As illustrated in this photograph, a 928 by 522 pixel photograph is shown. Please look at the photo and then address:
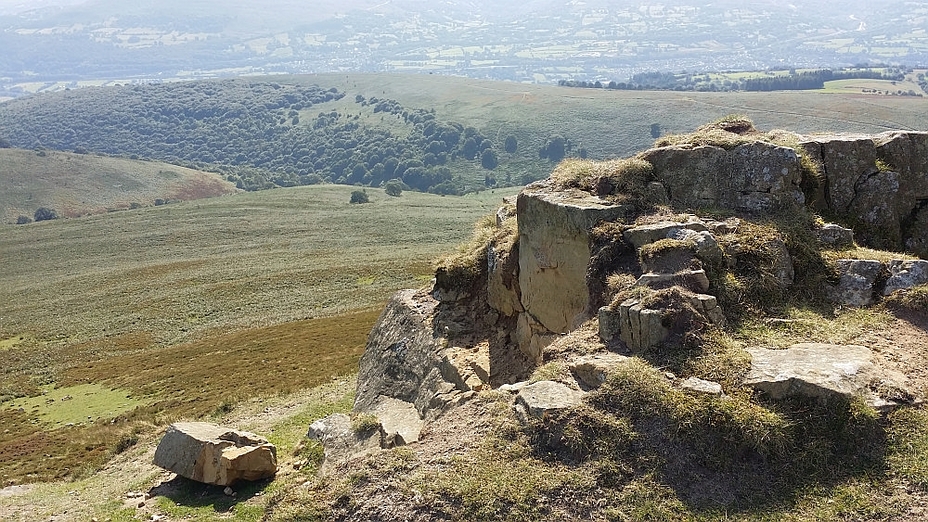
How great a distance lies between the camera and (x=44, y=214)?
166 m

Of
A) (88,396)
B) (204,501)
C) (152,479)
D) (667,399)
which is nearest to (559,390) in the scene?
(667,399)

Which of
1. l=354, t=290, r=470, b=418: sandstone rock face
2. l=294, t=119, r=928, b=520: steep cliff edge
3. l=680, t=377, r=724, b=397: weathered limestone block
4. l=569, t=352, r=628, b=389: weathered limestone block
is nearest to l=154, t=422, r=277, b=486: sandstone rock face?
l=354, t=290, r=470, b=418: sandstone rock face

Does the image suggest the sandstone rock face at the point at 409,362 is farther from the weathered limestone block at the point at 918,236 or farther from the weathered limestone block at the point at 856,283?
the weathered limestone block at the point at 918,236

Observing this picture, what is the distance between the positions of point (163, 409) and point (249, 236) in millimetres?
89106

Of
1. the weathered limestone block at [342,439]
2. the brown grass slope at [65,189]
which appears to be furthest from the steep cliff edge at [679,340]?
the brown grass slope at [65,189]

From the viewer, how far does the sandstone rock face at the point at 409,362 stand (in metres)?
17.1

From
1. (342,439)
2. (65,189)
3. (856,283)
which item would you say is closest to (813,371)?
(856,283)

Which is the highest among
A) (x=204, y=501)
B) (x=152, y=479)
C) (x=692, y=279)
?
(x=692, y=279)

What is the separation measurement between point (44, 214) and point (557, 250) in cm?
18152

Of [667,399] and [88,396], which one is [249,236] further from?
[667,399]

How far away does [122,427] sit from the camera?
104ft

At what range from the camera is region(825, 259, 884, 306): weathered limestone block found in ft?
43.4

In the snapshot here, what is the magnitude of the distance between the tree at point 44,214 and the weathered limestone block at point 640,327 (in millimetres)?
182832

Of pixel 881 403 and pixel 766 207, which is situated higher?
pixel 766 207
